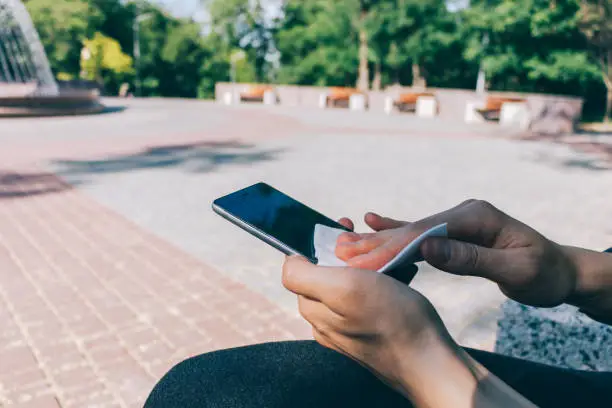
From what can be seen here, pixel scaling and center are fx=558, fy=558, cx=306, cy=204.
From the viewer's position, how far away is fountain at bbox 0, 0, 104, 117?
1866cm

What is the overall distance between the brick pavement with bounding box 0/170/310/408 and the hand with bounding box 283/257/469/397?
7.15 feet

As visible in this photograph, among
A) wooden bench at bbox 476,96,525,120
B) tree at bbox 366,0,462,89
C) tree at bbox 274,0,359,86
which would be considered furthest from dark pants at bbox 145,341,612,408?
tree at bbox 274,0,359,86

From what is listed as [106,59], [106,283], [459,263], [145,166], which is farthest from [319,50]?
[459,263]

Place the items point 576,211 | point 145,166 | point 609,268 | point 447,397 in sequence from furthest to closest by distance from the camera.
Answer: point 145,166
point 576,211
point 609,268
point 447,397

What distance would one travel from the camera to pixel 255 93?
36406 mm

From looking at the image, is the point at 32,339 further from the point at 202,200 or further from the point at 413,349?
the point at 202,200

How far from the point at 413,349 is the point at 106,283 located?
12.7ft

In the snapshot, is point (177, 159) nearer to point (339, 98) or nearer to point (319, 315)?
point (319, 315)

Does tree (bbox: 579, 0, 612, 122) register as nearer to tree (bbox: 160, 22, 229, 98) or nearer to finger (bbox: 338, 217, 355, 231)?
finger (bbox: 338, 217, 355, 231)

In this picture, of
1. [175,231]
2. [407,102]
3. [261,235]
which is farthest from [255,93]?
[261,235]

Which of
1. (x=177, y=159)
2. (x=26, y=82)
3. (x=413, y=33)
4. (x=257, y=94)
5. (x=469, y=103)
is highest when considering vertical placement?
(x=413, y=33)

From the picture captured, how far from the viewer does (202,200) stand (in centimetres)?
731

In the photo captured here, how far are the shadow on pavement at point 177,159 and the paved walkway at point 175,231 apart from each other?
1.8 inches

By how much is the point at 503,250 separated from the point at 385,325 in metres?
0.57
